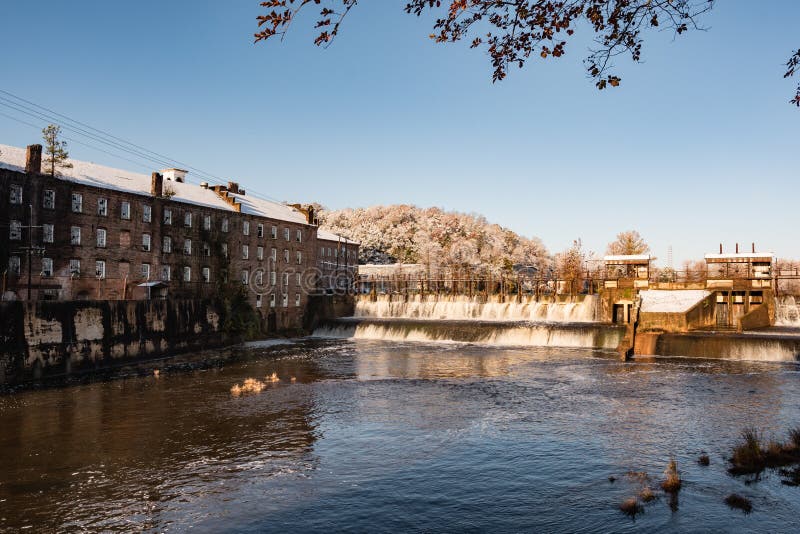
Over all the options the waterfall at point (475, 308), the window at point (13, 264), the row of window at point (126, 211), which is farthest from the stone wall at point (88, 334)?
the waterfall at point (475, 308)

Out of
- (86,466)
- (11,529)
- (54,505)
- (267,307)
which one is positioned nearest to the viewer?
(11,529)

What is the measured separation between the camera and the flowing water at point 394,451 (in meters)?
11.9

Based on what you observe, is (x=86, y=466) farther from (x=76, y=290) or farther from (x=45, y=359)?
(x=76, y=290)

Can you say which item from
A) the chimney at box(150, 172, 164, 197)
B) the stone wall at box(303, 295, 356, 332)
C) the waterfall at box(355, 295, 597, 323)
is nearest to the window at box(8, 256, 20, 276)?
the chimney at box(150, 172, 164, 197)

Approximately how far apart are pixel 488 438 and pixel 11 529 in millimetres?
12785

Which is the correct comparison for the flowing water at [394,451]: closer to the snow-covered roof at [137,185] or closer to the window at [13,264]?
the window at [13,264]

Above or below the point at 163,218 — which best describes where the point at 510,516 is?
below

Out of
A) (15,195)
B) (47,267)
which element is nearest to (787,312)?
(47,267)

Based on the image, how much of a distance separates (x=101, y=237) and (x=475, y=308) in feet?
117

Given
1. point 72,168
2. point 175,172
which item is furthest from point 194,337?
point 175,172

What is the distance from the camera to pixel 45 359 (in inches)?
1216

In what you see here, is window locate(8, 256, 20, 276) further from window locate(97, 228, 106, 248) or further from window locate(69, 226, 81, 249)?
window locate(97, 228, 106, 248)

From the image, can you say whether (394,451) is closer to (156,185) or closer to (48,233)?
(48,233)

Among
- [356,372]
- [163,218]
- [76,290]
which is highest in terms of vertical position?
[163,218]
